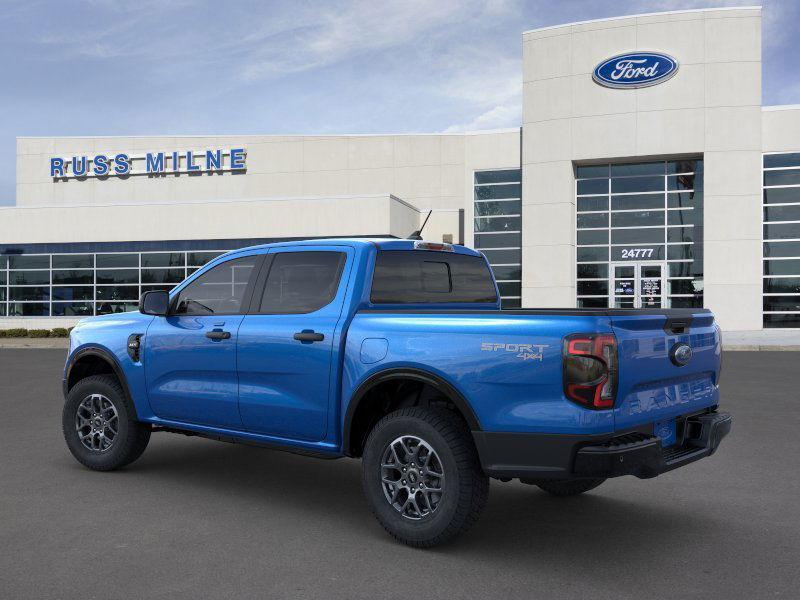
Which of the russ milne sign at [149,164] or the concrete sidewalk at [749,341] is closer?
the concrete sidewalk at [749,341]

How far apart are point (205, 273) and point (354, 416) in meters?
1.96

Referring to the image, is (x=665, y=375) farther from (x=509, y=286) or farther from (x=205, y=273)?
(x=509, y=286)

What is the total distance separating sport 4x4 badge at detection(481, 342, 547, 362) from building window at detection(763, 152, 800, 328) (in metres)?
30.1

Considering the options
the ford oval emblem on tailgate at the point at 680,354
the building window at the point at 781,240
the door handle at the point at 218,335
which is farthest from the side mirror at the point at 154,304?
the building window at the point at 781,240

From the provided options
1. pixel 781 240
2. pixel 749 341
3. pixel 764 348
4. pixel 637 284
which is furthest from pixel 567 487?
pixel 781 240

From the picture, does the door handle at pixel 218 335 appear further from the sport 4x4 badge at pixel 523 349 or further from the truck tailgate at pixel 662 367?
the truck tailgate at pixel 662 367

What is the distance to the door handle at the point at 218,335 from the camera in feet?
19.2

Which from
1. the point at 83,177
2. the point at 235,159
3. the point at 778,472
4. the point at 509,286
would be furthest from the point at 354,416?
the point at 83,177

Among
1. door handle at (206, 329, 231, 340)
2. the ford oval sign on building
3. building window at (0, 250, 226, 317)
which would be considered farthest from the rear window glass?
building window at (0, 250, 226, 317)

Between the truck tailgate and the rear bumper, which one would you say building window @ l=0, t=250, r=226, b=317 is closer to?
the truck tailgate

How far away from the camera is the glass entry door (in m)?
32.4

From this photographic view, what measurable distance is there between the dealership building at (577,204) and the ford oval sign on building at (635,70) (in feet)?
0.18

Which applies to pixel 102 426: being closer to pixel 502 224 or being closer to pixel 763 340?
pixel 763 340

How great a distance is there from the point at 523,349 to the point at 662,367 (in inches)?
35.3
